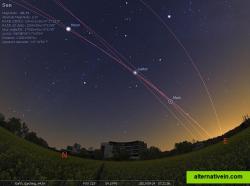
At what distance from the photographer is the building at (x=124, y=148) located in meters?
11.0

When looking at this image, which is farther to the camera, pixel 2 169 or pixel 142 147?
pixel 142 147

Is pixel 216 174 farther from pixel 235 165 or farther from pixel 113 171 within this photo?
pixel 113 171

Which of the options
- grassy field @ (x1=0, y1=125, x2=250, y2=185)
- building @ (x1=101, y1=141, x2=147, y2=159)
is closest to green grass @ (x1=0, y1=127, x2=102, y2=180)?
grassy field @ (x1=0, y1=125, x2=250, y2=185)

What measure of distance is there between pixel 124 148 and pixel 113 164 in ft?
2.30

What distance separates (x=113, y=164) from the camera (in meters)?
10.8

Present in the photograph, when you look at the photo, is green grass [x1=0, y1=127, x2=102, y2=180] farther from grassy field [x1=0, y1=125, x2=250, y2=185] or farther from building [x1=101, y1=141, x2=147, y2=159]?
building [x1=101, y1=141, x2=147, y2=159]

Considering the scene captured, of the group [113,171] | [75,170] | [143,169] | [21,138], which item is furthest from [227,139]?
[21,138]

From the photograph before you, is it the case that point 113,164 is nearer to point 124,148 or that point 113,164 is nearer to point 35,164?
Answer: point 124,148

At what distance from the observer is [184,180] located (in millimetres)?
9367

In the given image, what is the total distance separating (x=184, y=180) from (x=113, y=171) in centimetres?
233

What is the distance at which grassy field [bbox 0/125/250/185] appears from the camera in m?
9.50

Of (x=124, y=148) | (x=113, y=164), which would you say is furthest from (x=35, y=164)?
(x=124, y=148)

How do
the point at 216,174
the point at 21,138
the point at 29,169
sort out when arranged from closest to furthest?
the point at 216,174, the point at 29,169, the point at 21,138

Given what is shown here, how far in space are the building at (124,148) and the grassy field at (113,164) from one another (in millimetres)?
305
